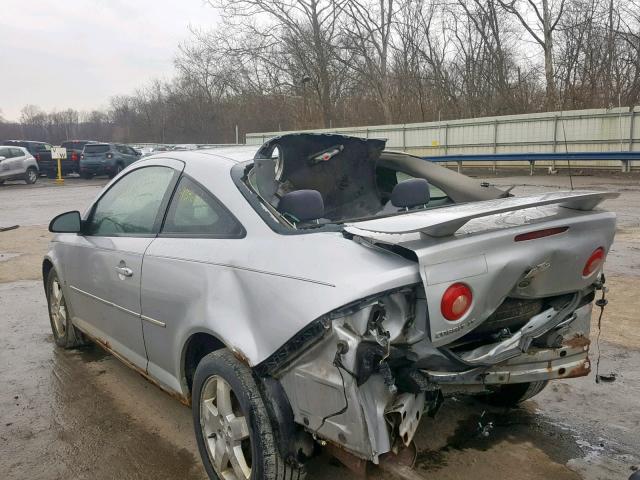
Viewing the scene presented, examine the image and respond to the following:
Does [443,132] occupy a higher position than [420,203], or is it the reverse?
[443,132]

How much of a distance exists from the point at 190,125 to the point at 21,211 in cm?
4305

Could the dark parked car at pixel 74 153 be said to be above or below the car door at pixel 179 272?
above

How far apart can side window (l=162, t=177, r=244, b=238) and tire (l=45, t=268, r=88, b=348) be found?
196 centimetres

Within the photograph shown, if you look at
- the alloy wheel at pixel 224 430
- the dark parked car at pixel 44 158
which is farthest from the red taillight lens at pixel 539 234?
the dark parked car at pixel 44 158

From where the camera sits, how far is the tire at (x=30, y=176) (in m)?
25.5

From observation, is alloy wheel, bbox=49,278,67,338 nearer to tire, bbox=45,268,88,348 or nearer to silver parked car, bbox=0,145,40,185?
tire, bbox=45,268,88,348

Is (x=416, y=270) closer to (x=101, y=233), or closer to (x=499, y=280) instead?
(x=499, y=280)

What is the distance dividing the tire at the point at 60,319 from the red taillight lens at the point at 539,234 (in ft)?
12.1

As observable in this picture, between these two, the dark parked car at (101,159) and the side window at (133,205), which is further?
the dark parked car at (101,159)

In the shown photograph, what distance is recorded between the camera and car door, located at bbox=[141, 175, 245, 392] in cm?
284

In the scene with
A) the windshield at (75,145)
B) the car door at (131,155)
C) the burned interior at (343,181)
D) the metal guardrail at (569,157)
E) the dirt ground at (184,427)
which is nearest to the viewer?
the dirt ground at (184,427)

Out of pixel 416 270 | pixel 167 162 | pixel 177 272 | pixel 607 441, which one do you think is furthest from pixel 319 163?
pixel 607 441

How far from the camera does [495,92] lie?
1347 inches

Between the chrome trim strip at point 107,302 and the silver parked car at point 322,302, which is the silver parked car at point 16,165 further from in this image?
the silver parked car at point 322,302
